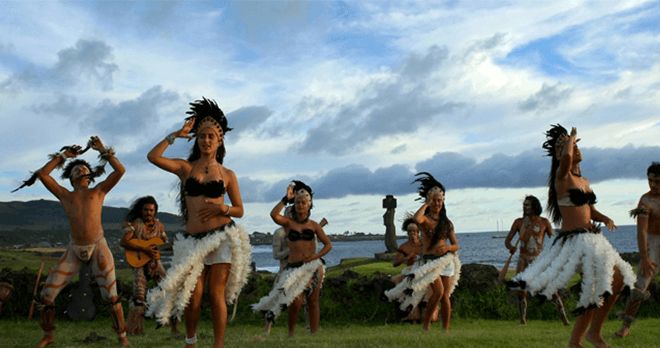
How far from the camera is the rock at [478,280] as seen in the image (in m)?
10.9

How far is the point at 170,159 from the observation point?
5461 millimetres

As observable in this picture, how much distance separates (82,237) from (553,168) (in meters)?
6.15

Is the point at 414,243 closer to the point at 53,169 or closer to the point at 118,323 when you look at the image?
the point at 118,323

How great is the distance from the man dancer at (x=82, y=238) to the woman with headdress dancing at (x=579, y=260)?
17.0 feet

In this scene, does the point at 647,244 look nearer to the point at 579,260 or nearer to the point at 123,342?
the point at 579,260

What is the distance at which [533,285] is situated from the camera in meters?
5.50

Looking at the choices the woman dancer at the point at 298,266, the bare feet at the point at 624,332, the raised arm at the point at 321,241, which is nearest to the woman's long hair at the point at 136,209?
the woman dancer at the point at 298,266

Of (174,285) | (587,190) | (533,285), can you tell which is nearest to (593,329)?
(533,285)

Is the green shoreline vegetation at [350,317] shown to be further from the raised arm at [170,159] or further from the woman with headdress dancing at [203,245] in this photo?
the raised arm at [170,159]

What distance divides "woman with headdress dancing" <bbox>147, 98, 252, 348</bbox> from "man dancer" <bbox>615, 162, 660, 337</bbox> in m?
5.24

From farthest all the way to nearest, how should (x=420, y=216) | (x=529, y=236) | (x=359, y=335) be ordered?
1. (x=529, y=236)
2. (x=420, y=216)
3. (x=359, y=335)

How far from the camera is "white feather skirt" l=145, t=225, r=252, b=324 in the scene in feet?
17.0

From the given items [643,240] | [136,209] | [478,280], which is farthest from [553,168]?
[136,209]

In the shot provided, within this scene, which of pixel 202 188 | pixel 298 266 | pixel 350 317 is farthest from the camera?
pixel 350 317
